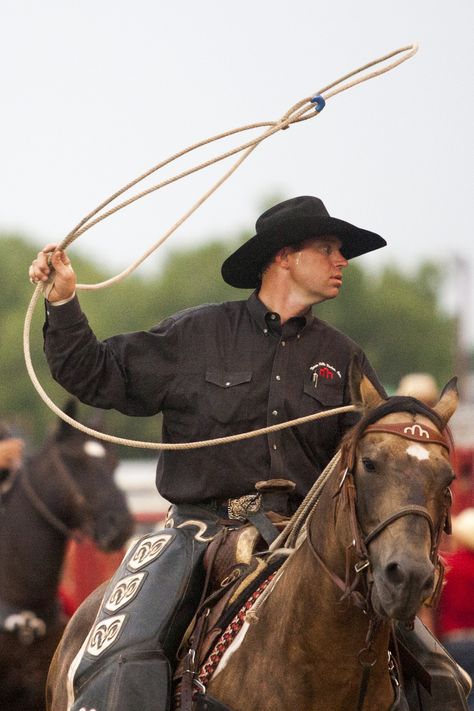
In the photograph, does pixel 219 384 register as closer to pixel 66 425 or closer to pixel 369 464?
pixel 369 464

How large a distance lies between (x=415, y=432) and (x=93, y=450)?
6168 millimetres

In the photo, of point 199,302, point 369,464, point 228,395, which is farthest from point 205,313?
point 199,302

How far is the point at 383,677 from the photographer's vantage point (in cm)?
474

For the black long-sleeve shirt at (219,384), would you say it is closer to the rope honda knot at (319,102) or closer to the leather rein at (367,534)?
the rope honda knot at (319,102)

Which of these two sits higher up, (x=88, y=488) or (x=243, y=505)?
(x=243, y=505)

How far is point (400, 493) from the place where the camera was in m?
4.22

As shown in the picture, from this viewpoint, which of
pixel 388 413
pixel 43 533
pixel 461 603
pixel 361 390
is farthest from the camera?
pixel 43 533

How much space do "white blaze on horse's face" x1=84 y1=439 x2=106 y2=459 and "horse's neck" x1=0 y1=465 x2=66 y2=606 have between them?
399mm

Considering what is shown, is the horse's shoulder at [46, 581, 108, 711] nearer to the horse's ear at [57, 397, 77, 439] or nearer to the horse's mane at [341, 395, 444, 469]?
the horse's mane at [341, 395, 444, 469]

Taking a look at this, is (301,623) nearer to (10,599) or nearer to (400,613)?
(400,613)

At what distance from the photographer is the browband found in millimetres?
4332

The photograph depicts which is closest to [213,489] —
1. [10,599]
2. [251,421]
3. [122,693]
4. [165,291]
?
[251,421]

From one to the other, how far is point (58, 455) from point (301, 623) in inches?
222

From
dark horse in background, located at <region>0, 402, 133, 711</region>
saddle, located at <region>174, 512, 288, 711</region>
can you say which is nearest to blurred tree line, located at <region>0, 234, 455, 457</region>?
dark horse in background, located at <region>0, 402, 133, 711</region>
